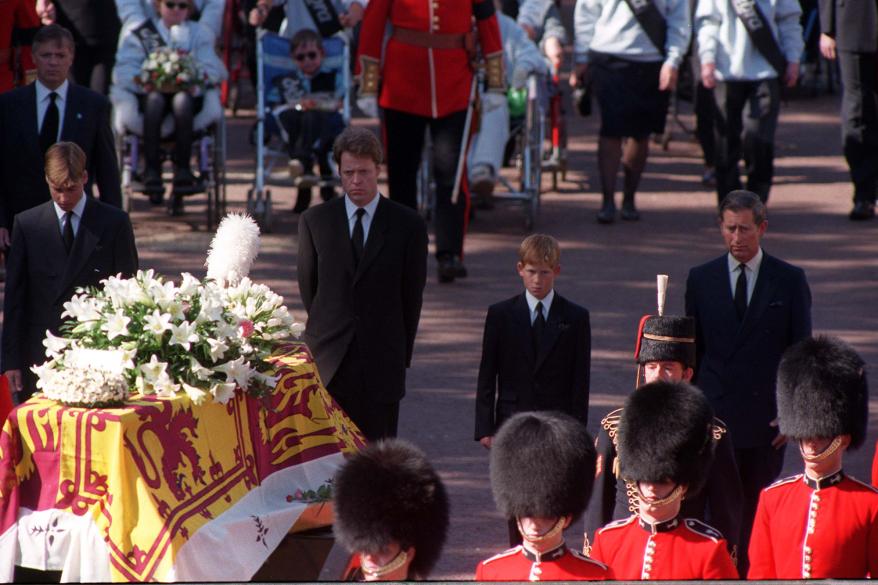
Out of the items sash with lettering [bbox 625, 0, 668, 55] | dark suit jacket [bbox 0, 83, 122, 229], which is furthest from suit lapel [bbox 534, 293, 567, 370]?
sash with lettering [bbox 625, 0, 668, 55]

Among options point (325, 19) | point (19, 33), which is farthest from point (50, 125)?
point (325, 19)

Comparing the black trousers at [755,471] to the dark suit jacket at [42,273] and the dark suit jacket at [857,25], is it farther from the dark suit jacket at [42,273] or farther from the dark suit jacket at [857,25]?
the dark suit jacket at [857,25]

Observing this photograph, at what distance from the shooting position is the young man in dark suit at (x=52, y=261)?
6.52 meters

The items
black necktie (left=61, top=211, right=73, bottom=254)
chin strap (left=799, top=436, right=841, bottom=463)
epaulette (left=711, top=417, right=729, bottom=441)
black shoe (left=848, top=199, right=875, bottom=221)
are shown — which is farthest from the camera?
black shoe (left=848, top=199, right=875, bottom=221)

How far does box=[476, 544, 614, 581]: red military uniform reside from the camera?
4.14 meters

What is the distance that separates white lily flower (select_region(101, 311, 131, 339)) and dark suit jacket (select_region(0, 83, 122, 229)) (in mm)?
2432

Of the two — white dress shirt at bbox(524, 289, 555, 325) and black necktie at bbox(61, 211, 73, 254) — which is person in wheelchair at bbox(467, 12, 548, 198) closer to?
black necktie at bbox(61, 211, 73, 254)

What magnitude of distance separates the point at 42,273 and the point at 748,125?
686 cm

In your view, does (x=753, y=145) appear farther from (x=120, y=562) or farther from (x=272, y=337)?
(x=120, y=562)

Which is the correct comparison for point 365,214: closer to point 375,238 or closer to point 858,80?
point 375,238

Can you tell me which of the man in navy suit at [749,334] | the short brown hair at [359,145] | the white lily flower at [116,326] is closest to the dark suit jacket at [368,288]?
the short brown hair at [359,145]

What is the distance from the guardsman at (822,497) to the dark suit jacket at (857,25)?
282 inches

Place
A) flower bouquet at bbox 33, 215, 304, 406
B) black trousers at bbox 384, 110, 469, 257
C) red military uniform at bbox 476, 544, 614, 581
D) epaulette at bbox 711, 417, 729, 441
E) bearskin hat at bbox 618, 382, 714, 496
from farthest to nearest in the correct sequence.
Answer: black trousers at bbox 384, 110, 469, 257 < flower bouquet at bbox 33, 215, 304, 406 < epaulette at bbox 711, 417, 729, 441 < bearskin hat at bbox 618, 382, 714, 496 < red military uniform at bbox 476, 544, 614, 581

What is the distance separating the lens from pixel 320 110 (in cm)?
1226
